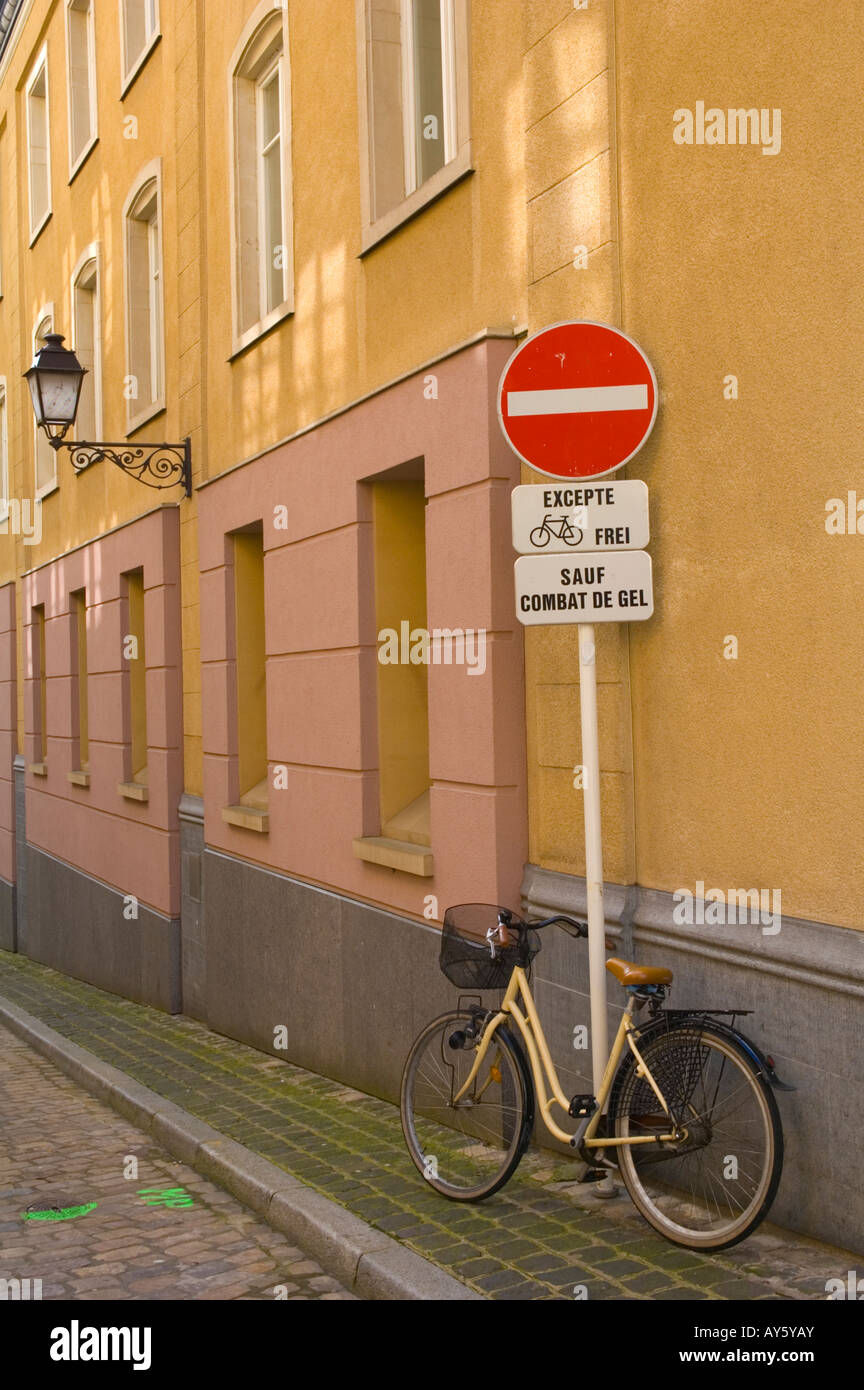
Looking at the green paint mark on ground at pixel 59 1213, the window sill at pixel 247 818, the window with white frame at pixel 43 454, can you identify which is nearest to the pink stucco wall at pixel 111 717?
the window with white frame at pixel 43 454

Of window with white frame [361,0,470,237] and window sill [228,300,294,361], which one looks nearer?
window with white frame [361,0,470,237]

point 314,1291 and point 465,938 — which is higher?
point 465,938

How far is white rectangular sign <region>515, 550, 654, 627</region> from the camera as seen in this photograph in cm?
566

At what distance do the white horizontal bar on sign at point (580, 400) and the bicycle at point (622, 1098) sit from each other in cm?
190

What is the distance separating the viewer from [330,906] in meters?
9.02

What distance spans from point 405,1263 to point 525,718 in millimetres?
2593

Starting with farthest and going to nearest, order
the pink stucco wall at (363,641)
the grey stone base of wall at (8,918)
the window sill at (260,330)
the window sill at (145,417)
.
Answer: the grey stone base of wall at (8,918)
the window sill at (145,417)
the window sill at (260,330)
the pink stucco wall at (363,641)

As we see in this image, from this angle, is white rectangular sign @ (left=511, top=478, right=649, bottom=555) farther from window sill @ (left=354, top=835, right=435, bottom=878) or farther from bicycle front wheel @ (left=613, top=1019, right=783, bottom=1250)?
window sill @ (left=354, top=835, right=435, bottom=878)

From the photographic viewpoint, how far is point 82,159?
16250mm

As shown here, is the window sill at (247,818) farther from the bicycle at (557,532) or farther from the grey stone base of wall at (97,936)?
the bicycle at (557,532)

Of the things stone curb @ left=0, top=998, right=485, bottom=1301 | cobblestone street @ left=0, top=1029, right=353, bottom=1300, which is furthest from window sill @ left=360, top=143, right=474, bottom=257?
cobblestone street @ left=0, top=1029, right=353, bottom=1300

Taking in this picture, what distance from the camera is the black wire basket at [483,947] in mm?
5863
